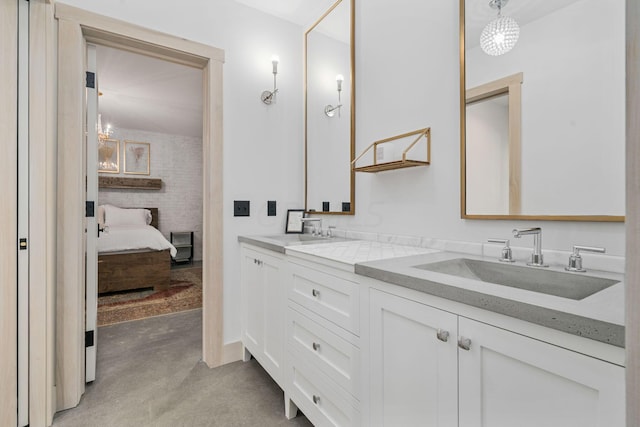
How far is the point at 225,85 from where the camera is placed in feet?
7.14

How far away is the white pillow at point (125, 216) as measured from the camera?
5.18m

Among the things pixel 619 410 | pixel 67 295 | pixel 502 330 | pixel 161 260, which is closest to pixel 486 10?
pixel 502 330

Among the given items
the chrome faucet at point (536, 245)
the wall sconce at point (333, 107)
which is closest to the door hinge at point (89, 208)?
the wall sconce at point (333, 107)

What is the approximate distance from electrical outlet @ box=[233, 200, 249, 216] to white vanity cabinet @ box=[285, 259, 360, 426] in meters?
0.82

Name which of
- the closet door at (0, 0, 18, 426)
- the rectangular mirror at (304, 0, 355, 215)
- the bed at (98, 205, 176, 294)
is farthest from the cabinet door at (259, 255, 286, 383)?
the bed at (98, 205, 176, 294)

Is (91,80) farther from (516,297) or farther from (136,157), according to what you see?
(136,157)

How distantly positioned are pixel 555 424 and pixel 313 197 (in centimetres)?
195

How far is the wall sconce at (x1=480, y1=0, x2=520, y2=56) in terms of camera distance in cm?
125

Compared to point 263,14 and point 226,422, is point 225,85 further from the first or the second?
point 226,422

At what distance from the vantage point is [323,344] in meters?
1.33

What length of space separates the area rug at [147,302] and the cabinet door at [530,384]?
3088 millimetres

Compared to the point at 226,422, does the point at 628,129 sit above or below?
above

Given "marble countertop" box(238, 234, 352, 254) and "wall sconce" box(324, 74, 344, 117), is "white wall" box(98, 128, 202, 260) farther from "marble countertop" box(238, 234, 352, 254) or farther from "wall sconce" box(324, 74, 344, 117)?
"wall sconce" box(324, 74, 344, 117)

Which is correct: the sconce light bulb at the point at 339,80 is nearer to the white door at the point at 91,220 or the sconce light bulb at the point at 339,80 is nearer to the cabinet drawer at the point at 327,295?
the cabinet drawer at the point at 327,295
